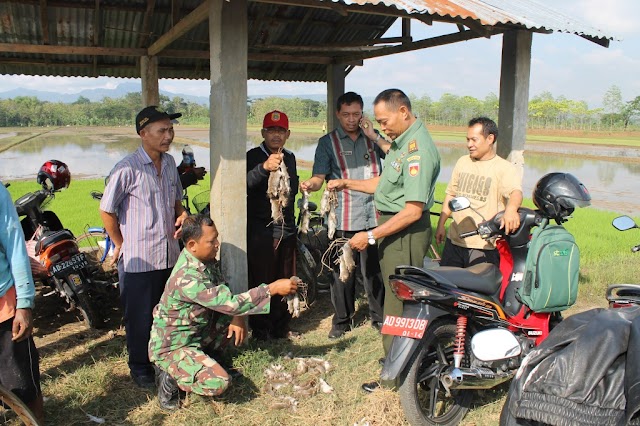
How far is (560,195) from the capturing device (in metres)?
3.25

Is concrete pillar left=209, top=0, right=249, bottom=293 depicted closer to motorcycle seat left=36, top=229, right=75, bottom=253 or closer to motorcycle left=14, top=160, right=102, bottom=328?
motorcycle left=14, top=160, right=102, bottom=328

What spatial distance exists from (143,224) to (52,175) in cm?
204

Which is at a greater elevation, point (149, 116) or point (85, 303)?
point (149, 116)

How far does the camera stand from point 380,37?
7.31 meters

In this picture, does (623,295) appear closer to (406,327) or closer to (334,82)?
(406,327)

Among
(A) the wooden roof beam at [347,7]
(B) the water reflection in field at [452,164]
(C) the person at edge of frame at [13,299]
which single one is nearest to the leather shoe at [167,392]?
(C) the person at edge of frame at [13,299]

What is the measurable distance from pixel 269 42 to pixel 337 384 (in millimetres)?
5131

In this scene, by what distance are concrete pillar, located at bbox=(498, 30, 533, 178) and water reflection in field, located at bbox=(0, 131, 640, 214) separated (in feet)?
34.6

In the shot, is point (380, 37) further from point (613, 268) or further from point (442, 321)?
point (442, 321)

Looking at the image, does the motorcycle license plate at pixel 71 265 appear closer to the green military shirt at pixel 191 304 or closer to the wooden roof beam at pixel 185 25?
the green military shirt at pixel 191 304

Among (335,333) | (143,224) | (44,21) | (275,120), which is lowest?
(335,333)

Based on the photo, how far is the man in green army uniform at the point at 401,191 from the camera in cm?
333

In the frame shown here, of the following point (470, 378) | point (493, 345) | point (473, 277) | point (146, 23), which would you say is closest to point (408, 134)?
point (473, 277)

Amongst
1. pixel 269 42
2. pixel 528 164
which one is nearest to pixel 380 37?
pixel 269 42
